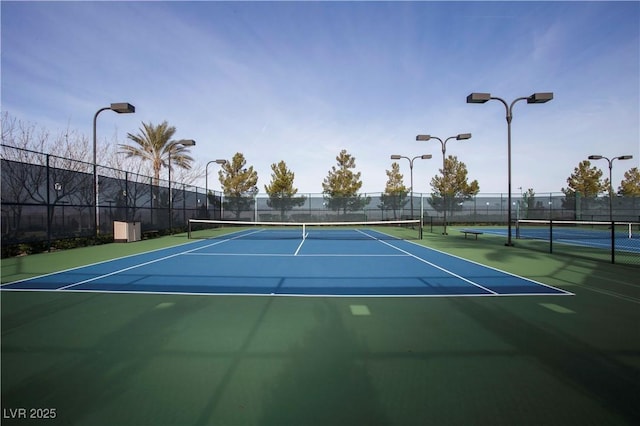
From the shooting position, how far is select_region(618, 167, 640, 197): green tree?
53400 mm

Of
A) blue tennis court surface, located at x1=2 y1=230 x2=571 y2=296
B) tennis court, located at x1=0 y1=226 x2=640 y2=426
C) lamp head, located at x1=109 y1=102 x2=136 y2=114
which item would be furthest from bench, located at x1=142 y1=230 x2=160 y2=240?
tennis court, located at x1=0 y1=226 x2=640 y2=426

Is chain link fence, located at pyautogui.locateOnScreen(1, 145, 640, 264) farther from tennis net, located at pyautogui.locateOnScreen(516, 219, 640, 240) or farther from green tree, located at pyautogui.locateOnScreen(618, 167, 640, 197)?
green tree, located at pyautogui.locateOnScreen(618, 167, 640, 197)

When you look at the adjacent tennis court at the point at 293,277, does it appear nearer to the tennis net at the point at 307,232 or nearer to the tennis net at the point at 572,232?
the tennis net at the point at 307,232

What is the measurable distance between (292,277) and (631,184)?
71535 mm

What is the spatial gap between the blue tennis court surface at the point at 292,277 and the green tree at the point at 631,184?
211 feet

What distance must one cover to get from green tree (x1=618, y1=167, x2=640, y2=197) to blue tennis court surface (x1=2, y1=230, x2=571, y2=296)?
64.3 meters

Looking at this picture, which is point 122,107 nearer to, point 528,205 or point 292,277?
point 292,277

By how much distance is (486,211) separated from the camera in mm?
33250

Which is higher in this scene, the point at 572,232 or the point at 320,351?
the point at 320,351

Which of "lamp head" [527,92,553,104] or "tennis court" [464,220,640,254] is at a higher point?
"lamp head" [527,92,553,104]

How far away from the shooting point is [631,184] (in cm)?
5444

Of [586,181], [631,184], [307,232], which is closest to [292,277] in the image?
[307,232]

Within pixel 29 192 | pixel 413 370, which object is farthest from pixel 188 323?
pixel 29 192

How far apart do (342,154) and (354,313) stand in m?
35.4
